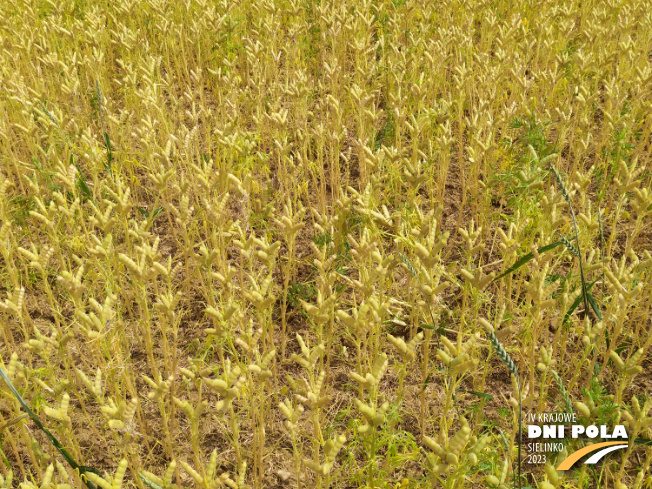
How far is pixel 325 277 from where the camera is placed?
1.77 metres

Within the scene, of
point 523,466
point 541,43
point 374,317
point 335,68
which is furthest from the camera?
point 541,43

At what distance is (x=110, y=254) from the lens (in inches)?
74.1

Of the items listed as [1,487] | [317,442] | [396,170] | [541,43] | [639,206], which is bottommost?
[1,487]

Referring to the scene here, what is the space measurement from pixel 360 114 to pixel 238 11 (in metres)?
2.43

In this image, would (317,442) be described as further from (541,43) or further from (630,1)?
(630,1)

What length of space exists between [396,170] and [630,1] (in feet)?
10.2

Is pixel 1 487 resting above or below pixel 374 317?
below

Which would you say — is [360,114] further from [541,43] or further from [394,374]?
[541,43]

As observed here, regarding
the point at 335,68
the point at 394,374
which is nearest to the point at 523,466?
the point at 394,374

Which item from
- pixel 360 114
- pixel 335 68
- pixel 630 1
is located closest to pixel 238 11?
pixel 335 68

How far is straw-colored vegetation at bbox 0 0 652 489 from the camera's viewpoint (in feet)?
5.04

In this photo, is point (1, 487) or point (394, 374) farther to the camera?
point (394, 374)

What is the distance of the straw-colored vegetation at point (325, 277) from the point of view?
154 centimetres

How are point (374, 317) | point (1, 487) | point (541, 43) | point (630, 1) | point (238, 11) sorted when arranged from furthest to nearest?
point (238, 11), point (630, 1), point (541, 43), point (374, 317), point (1, 487)
